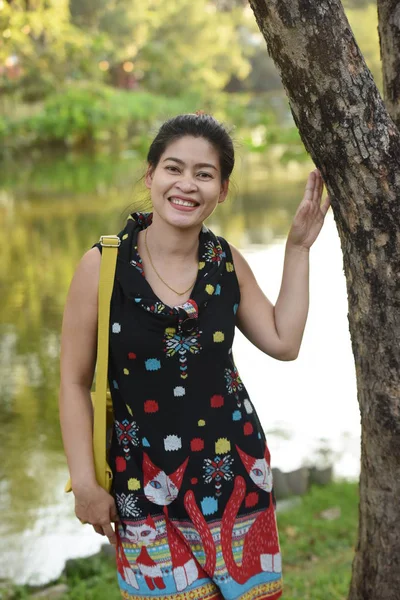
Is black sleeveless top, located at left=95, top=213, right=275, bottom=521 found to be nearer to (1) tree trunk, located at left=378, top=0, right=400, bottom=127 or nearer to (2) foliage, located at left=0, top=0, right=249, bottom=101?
(1) tree trunk, located at left=378, top=0, right=400, bottom=127

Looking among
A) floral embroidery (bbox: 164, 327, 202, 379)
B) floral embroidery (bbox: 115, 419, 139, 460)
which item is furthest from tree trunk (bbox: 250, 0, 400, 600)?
→ floral embroidery (bbox: 115, 419, 139, 460)

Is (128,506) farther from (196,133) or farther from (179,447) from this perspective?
(196,133)

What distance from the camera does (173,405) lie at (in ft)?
4.95

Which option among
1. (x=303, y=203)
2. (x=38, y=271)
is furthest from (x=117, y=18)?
(x=303, y=203)

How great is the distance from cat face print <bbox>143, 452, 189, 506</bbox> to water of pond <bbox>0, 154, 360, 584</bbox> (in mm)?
629

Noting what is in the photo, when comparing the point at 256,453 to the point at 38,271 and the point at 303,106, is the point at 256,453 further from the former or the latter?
the point at 38,271

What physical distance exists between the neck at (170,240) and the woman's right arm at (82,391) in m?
0.12

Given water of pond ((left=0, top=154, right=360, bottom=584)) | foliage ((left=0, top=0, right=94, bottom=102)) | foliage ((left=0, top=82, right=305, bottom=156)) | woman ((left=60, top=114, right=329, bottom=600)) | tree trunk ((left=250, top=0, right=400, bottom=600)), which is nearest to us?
tree trunk ((left=250, top=0, right=400, bottom=600))

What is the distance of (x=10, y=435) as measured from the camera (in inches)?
151

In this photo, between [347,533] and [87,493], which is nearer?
[87,493]

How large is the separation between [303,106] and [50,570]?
6.50ft

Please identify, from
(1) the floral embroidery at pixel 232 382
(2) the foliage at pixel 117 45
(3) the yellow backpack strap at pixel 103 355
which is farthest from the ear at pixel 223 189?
(2) the foliage at pixel 117 45

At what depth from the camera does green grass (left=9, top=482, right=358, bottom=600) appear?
238 cm

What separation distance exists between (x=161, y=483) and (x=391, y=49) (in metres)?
0.98
